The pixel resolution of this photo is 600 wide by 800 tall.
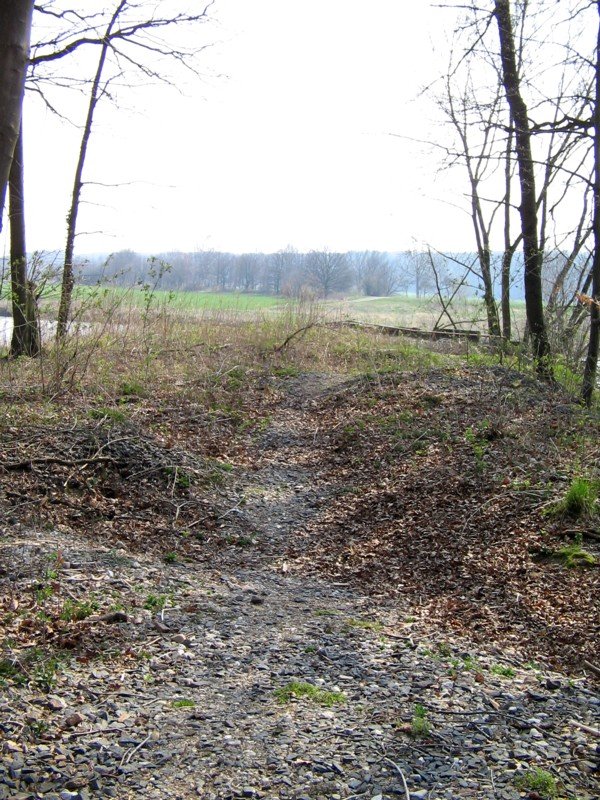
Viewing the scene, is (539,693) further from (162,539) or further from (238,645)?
(162,539)

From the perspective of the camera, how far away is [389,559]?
5379mm

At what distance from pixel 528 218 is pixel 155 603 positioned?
8.77 meters

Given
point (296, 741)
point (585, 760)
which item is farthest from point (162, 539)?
point (585, 760)

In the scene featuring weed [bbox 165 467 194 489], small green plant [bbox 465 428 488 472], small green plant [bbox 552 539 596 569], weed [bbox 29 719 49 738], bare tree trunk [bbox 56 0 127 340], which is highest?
bare tree trunk [bbox 56 0 127 340]

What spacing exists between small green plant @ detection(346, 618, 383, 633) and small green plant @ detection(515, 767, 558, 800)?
146 centimetres

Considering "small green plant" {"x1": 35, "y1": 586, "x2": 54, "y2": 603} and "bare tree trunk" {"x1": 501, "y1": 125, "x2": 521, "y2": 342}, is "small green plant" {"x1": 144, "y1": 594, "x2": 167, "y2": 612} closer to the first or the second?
"small green plant" {"x1": 35, "y1": 586, "x2": 54, "y2": 603}

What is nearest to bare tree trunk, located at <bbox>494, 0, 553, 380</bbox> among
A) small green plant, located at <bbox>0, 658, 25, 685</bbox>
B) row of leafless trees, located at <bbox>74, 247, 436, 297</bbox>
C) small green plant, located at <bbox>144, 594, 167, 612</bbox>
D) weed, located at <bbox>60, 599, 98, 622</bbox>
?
A: row of leafless trees, located at <bbox>74, 247, 436, 297</bbox>

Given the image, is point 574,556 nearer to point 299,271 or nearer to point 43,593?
point 43,593

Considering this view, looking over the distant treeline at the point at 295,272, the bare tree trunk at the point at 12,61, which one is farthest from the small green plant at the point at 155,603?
the distant treeline at the point at 295,272

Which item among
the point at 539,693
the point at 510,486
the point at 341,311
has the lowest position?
the point at 539,693

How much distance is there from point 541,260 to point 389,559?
7.03 m

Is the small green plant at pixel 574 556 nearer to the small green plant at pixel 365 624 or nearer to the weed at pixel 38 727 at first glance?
the small green plant at pixel 365 624

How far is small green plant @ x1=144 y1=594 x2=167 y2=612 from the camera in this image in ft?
13.9

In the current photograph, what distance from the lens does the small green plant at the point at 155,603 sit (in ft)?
13.9
